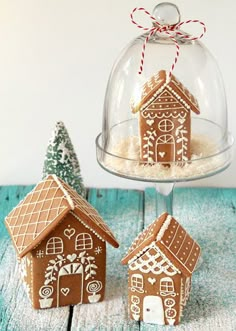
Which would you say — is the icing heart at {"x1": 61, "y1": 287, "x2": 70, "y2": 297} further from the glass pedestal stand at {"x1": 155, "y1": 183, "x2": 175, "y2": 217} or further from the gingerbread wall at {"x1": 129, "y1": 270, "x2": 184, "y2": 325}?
the glass pedestal stand at {"x1": 155, "y1": 183, "x2": 175, "y2": 217}

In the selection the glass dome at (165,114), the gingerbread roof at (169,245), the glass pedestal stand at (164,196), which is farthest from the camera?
the glass pedestal stand at (164,196)

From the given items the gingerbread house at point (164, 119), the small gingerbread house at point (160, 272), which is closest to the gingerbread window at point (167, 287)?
the small gingerbread house at point (160, 272)

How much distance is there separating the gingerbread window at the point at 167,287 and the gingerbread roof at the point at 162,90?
27cm

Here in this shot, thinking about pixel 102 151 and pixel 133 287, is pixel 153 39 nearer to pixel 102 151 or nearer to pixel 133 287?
pixel 102 151

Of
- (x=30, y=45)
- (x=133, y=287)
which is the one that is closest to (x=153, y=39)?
(x=30, y=45)

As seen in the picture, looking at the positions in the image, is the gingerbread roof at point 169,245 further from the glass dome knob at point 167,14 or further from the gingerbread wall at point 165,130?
the glass dome knob at point 167,14

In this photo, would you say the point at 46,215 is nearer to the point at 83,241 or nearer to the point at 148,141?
the point at 83,241

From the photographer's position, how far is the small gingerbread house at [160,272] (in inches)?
43.7

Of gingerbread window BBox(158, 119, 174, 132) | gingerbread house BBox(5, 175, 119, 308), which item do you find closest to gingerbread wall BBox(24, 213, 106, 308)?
gingerbread house BBox(5, 175, 119, 308)

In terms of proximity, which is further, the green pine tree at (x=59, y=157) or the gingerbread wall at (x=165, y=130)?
the green pine tree at (x=59, y=157)

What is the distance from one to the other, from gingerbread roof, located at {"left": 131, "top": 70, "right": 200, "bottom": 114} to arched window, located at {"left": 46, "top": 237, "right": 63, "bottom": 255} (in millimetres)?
243

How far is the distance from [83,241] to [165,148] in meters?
0.20

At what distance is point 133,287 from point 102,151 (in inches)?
10.4

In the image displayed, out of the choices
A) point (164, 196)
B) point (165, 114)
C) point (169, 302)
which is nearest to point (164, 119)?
point (165, 114)
